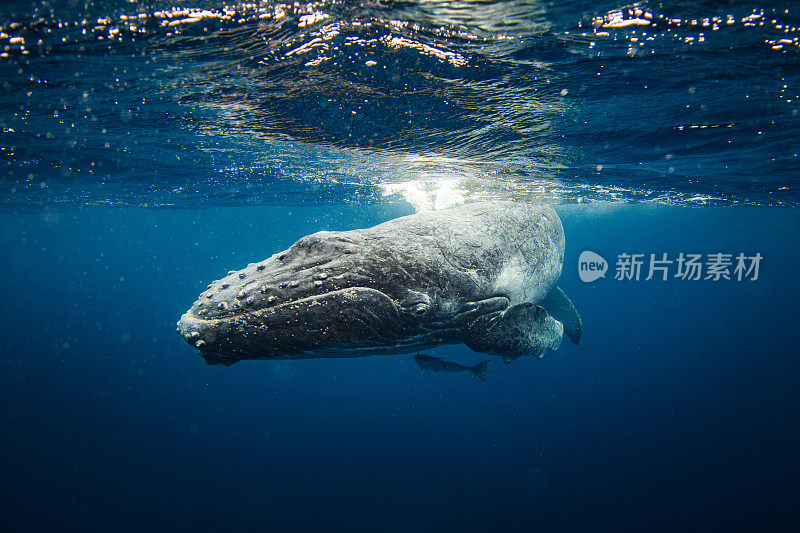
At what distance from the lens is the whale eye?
3611 millimetres

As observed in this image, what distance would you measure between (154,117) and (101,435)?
26.5m

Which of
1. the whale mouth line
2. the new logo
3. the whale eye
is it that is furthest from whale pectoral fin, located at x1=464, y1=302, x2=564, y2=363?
the new logo

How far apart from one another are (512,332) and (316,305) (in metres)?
3.05

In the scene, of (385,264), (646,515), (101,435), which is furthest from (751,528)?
(101,435)

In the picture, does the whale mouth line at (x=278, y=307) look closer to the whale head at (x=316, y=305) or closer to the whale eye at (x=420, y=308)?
the whale head at (x=316, y=305)

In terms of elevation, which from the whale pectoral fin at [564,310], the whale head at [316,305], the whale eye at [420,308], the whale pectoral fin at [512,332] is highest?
the whale head at [316,305]

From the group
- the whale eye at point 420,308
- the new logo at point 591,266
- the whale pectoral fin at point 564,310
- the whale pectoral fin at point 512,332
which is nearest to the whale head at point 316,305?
the whale eye at point 420,308

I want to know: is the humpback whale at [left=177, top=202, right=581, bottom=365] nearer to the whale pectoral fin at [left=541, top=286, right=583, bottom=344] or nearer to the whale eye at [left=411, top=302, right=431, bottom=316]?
the whale eye at [left=411, top=302, right=431, bottom=316]

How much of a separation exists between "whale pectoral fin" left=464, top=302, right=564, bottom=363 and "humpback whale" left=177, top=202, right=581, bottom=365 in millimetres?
15

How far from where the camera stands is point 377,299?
11.0 feet

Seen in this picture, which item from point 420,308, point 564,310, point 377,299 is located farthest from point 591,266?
point 377,299

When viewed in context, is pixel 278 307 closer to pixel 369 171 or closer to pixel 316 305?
pixel 316 305

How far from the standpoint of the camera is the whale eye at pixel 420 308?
11.8 ft

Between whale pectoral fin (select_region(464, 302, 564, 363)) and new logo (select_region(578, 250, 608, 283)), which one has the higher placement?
whale pectoral fin (select_region(464, 302, 564, 363))
